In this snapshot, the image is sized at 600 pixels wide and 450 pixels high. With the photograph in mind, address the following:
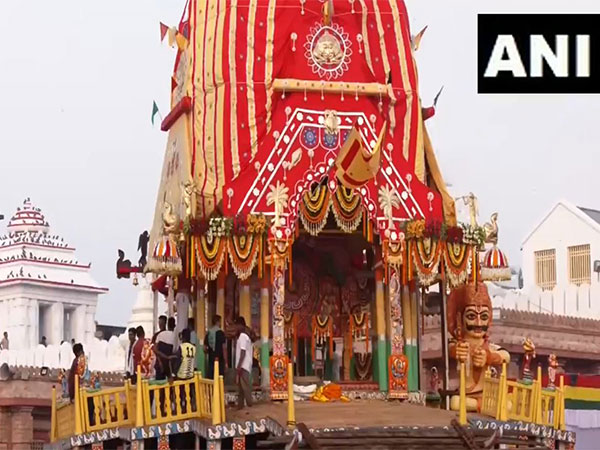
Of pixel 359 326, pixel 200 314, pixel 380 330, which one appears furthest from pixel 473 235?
pixel 200 314

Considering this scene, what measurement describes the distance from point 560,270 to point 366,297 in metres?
23.7

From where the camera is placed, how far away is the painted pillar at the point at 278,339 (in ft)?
82.8

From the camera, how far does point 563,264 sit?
51344 millimetres

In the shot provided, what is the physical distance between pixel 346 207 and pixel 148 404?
13.5ft

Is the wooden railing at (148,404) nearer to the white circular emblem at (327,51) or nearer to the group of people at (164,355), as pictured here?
the group of people at (164,355)

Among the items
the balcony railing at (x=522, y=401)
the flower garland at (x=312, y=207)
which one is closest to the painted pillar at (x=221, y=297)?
the flower garland at (x=312, y=207)

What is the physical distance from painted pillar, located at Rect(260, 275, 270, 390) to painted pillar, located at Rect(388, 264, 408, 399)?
1.83 m

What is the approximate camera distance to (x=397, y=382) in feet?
85.9

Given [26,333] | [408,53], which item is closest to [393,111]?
[408,53]

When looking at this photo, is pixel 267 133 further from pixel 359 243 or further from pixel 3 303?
pixel 3 303

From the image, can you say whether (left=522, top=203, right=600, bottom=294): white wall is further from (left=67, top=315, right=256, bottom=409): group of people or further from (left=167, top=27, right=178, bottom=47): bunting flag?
(left=67, top=315, right=256, bottom=409): group of people

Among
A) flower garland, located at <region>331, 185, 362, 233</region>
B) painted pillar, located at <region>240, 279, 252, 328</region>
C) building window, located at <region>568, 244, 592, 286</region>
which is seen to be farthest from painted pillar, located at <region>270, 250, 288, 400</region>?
building window, located at <region>568, 244, 592, 286</region>

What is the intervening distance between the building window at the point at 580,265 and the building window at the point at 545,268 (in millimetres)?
893

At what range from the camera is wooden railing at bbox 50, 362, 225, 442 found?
23.8 meters
